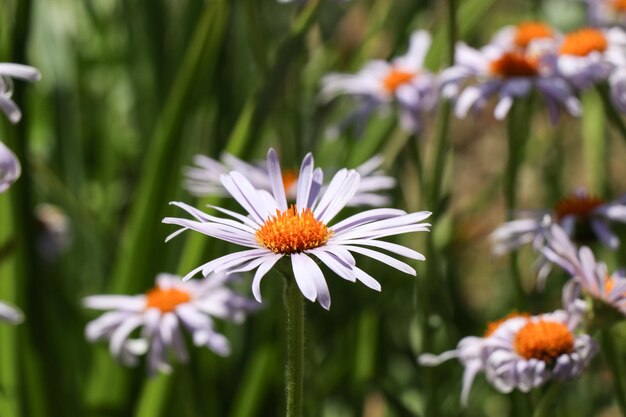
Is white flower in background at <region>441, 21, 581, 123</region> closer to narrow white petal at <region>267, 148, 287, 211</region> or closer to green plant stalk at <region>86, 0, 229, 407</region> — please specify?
green plant stalk at <region>86, 0, 229, 407</region>

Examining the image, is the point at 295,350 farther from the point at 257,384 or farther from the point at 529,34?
the point at 529,34

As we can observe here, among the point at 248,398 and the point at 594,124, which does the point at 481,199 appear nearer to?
the point at 594,124

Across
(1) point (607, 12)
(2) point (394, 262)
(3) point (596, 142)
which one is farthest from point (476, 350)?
(1) point (607, 12)

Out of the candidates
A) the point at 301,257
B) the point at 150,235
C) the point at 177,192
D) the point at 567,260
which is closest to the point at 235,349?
the point at 177,192

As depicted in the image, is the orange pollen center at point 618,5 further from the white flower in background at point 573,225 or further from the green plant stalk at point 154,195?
the green plant stalk at point 154,195

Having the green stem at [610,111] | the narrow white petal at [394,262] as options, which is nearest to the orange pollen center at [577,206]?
the green stem at [610,111]

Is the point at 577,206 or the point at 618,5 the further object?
the point at 618,5
